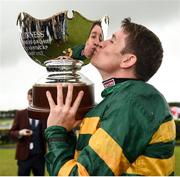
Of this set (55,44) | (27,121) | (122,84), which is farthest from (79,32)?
(27,121)

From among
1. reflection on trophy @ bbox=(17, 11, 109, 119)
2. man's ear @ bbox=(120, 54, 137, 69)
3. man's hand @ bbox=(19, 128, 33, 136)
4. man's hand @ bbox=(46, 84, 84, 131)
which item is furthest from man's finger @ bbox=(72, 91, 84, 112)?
man's hand @ bbox=(19, 128, 33, 136)

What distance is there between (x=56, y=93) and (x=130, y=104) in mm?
365

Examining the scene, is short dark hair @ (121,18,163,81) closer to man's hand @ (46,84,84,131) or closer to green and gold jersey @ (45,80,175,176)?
green and gold jersey @ (45,80,175,176)

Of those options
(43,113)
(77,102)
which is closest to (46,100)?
(43,113)

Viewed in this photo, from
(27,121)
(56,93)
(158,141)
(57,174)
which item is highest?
(56,93)

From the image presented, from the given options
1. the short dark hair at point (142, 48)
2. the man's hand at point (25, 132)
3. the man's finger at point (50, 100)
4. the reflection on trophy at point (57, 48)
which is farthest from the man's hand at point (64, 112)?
the man's hand at point (25, 132)

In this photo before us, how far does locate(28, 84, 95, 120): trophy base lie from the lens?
5.90 ft

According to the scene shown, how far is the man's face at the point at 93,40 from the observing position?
6.43ft

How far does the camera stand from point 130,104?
157 cm

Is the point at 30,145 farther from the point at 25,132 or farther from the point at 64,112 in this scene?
the point at 64,112

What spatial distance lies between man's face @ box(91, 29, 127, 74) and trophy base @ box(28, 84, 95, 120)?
117mm

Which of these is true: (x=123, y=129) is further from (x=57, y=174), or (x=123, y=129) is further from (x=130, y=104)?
(x=57, y=174)

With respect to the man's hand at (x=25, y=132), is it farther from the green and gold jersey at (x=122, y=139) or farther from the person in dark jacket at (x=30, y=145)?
the green and gold jersey at (x=122, y=139)

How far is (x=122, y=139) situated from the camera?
5.03 ft
